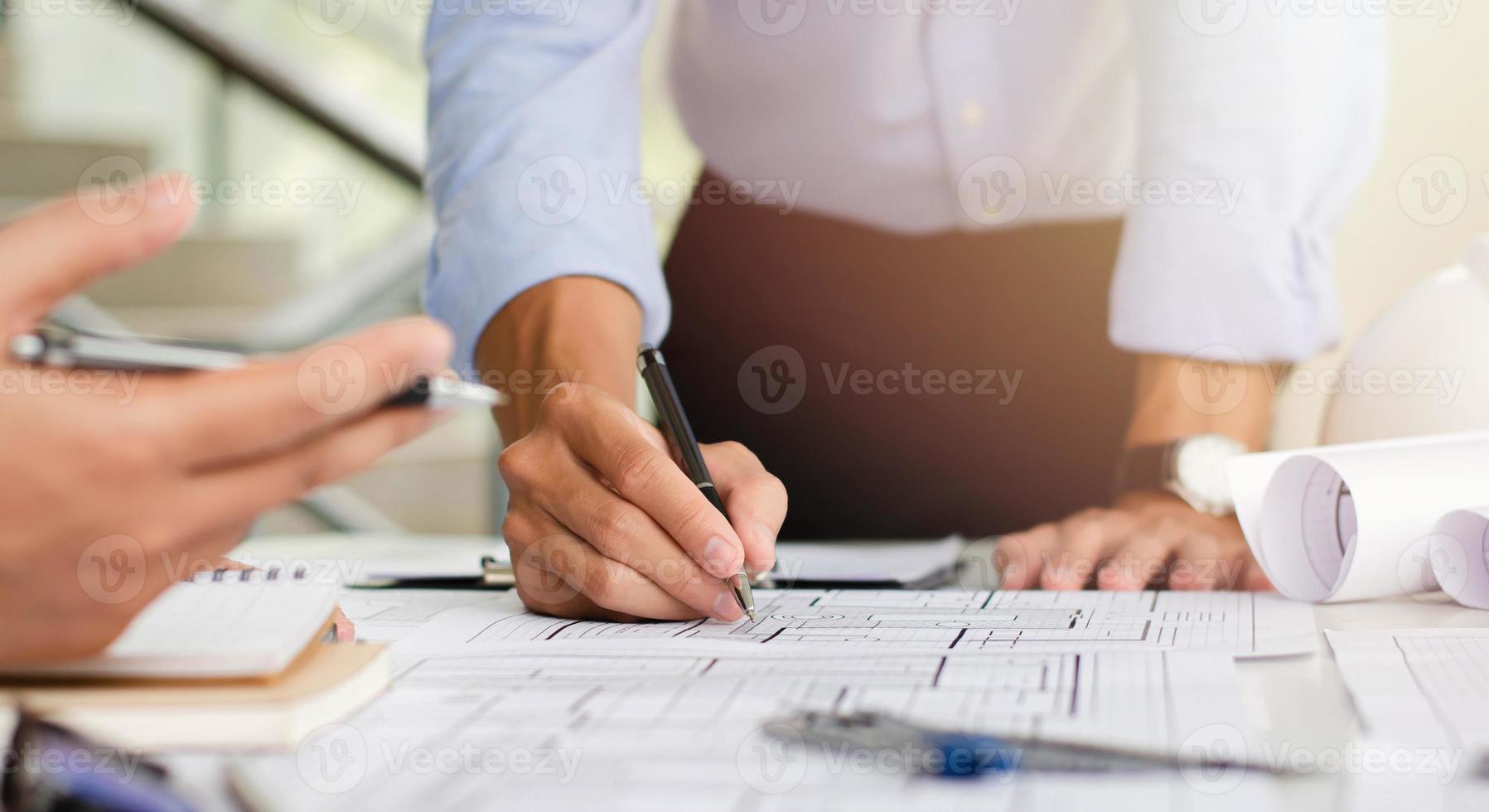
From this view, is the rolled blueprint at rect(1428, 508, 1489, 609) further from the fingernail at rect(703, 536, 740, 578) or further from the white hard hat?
the fingernail at rect(703, 536, 740, 578)

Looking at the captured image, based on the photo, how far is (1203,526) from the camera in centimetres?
78

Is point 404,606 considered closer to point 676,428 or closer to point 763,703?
point 676,428

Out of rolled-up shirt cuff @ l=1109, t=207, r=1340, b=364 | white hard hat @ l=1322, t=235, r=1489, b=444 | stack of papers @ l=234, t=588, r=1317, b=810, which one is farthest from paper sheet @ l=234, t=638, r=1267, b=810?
rolled-up shirt cuff @ l=1109, t=207, r=1340, b=364

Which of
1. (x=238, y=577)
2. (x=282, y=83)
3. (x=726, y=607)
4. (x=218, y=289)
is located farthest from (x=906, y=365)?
(x=218, y=289)

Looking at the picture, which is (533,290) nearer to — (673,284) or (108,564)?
(673,284)

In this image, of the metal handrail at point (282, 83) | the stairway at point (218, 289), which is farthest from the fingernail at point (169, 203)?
the stairway at point (218, 289)

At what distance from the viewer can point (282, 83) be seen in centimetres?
166

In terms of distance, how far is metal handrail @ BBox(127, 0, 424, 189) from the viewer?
64.7 inches

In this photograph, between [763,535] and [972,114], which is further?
A: [972,114]

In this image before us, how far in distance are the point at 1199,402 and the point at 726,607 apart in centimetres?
51

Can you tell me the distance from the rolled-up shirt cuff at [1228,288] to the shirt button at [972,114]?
0.66 feet

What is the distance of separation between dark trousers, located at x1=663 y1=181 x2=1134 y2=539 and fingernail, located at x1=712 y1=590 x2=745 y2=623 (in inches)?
22.9

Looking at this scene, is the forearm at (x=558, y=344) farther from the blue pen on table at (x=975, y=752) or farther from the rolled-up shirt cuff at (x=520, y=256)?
the blue pen on table at (x=975, y=752)

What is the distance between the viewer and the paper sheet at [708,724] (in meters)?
0.30
